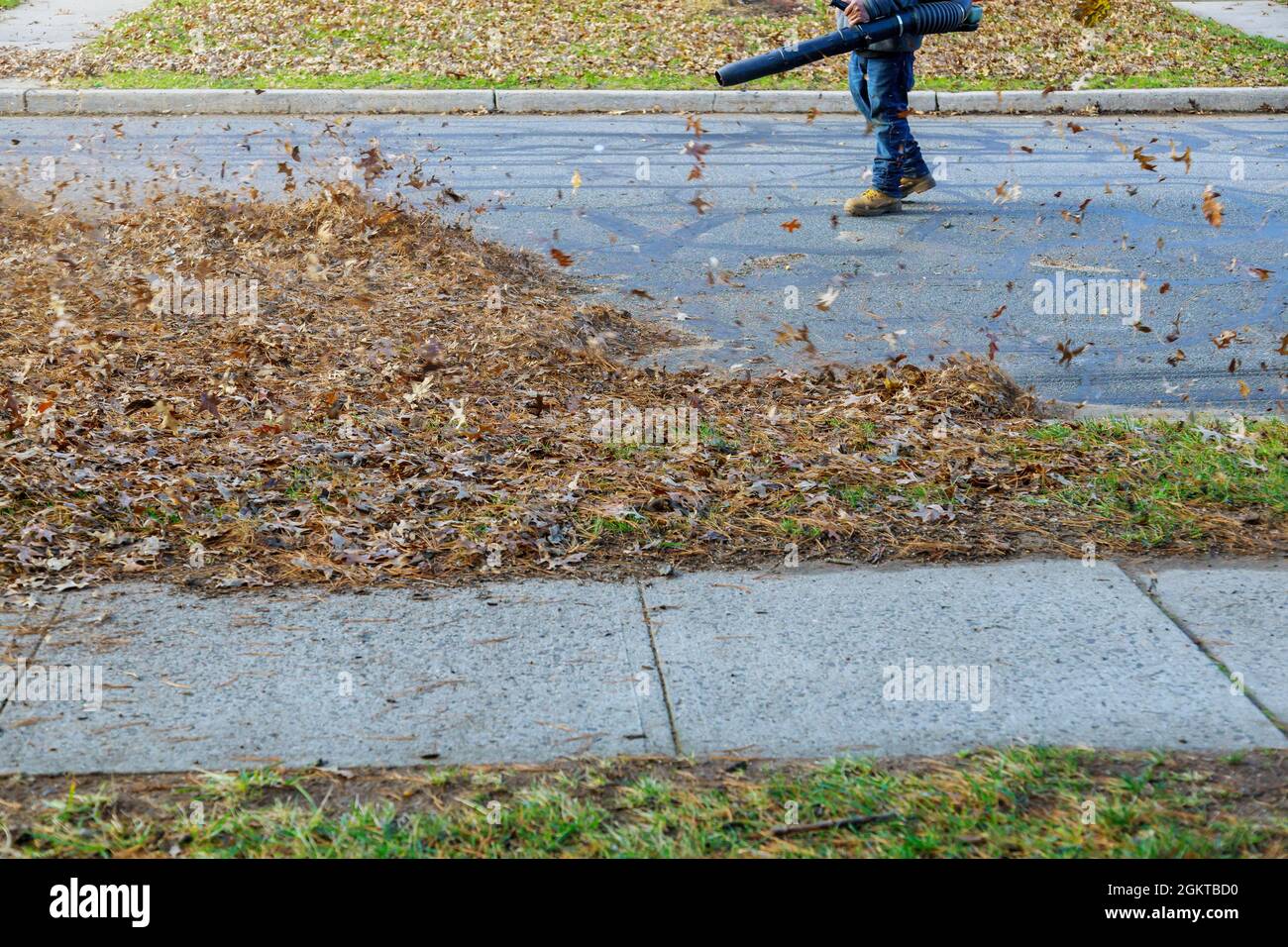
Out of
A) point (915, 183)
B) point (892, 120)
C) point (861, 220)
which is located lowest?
point (861, 220)

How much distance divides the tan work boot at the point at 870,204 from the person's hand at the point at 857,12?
1216mm

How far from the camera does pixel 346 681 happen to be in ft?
11.7

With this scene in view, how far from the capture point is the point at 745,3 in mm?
15695

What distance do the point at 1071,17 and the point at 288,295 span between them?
12043 millimetres

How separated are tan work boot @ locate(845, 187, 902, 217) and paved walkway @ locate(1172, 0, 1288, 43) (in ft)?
29.7

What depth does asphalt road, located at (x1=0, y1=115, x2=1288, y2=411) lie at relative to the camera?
6.63m

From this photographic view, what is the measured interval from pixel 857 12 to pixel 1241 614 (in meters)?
5.15

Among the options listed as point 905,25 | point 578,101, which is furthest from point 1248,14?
point 905,25

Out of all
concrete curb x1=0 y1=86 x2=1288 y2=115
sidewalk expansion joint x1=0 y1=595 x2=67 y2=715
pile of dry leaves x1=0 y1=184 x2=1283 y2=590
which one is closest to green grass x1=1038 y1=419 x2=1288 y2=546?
pile of dry leaves x1=0 y1=184 x2=1283 y2=590

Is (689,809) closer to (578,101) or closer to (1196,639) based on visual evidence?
(1196,639)

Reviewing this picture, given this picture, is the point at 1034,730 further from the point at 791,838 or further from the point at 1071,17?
the point at 1071,17

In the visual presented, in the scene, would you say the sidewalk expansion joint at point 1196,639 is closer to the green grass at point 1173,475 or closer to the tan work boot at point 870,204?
the green grass at point 1173,475
